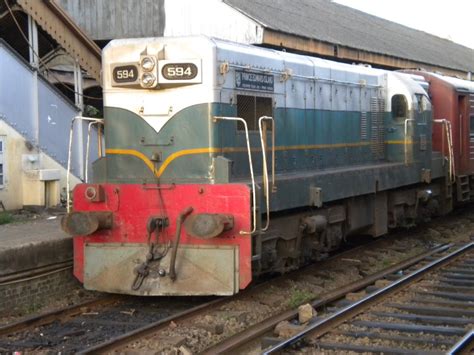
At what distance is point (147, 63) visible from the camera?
693 cm

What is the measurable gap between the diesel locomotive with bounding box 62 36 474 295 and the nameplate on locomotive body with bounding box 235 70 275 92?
0.01 m

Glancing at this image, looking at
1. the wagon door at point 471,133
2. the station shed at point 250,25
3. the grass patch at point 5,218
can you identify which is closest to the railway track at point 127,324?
the grass patch at point 5,218

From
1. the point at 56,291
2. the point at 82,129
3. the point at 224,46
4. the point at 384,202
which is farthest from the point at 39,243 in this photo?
the point at 384,202

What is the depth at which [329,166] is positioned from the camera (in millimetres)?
9242

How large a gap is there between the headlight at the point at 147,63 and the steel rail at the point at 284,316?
2.96 metres

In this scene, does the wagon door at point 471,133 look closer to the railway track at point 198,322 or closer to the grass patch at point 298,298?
the railway track at point 198,322

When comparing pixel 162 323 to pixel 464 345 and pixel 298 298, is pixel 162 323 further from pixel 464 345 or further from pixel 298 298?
pixel 464 345

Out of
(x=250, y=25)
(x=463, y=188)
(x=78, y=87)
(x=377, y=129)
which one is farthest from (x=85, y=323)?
(x=463, y=188)

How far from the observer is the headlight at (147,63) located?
6.91m

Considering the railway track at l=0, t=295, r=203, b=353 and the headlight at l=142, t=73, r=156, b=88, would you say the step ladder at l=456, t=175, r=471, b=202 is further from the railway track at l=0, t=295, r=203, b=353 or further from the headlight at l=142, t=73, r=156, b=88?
the headlight at l=142, t=73, r=156, b=88

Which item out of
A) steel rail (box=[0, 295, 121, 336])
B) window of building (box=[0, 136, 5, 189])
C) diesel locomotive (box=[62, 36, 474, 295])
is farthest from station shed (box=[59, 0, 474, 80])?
steel rail (box=[0, 295, 121, 336])

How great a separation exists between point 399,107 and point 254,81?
4513 mm

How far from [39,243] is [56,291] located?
0.64m

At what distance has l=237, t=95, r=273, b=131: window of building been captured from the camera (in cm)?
746
